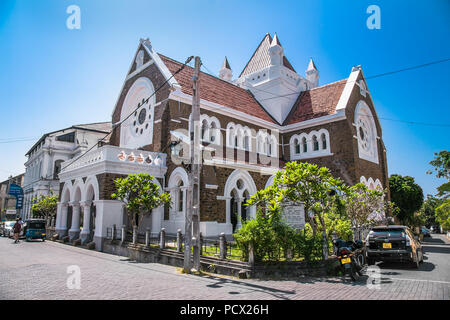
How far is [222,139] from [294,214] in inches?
429

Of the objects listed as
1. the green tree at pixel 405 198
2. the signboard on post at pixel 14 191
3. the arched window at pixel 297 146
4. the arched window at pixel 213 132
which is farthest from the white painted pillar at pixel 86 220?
the signboard on post at pixel 14 191

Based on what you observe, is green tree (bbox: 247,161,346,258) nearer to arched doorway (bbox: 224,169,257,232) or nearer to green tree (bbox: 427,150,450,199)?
arched doorway (bbox: 224,169,257,232)

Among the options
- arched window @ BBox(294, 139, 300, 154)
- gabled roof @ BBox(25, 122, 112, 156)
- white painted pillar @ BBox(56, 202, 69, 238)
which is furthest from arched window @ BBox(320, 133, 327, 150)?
gabled roof @ BBox(25, 122, 112, 156)

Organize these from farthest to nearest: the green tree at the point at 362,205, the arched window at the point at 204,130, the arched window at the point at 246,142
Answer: the arched window at the point at 246,142 < the arched window at the point at 204,130 < the green tree at the point at 362,205

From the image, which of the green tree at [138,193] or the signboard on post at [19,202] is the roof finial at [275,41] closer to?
the green tree at [138,193]

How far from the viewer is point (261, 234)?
9.43 m

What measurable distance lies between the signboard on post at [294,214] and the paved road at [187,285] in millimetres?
2229

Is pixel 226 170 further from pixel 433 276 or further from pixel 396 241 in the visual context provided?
pixel 433 276

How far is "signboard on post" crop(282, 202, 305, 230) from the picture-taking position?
1062 centimetres

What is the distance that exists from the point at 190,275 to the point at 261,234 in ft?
8.50

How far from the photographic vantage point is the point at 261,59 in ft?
98.0

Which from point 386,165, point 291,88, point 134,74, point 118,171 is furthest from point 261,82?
point 118,171

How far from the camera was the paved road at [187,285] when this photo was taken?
22.0 feet

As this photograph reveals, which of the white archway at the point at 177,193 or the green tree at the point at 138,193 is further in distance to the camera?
the white archway at the point at 177,193
